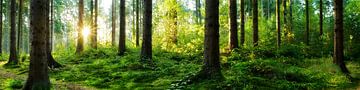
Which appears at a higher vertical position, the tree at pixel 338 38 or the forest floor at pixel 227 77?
the tree at pixel 338 38

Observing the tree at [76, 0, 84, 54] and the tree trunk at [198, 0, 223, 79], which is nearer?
the tree trunk at [198, 0, 223, 79]

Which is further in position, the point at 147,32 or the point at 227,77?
the point at 147,32

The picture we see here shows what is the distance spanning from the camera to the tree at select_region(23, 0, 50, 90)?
11016 mm

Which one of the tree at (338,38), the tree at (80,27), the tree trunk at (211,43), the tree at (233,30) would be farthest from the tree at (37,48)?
the tree at (80,27)

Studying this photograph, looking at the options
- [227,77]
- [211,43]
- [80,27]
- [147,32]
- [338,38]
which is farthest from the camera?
[80,27]

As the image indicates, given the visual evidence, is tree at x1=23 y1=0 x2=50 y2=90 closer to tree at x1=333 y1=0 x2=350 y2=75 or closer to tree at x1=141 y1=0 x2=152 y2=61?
tree at x1=141 y1=0 x2=152 y2=61

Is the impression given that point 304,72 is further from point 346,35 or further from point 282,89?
point 346,35

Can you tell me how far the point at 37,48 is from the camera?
11.1 m

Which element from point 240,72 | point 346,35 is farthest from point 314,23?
A: point 240,72

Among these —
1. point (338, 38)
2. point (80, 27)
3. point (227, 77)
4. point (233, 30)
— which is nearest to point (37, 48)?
point (227, 77)

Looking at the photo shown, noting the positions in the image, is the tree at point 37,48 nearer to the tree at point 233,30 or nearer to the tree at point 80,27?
the tree at point 233,30

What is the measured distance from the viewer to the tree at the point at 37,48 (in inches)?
434

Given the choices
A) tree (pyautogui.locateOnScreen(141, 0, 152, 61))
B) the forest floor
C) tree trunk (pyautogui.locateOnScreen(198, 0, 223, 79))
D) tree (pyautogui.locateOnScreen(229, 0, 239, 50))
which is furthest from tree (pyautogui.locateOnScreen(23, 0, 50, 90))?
tree (pyautogui.locateOnScreen(229, 0, 239, 50))

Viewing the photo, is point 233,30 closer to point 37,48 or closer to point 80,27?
point 37,48
